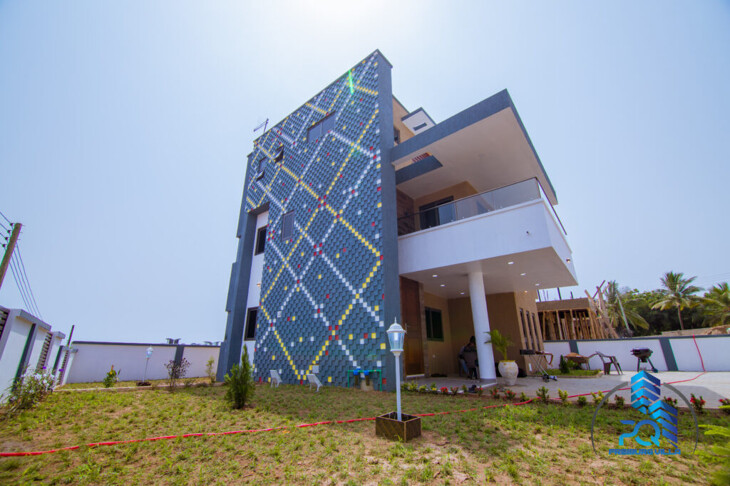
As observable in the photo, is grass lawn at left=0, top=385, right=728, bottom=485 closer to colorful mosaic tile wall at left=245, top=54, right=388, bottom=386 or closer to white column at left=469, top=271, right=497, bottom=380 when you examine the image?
white column at left=469, top=271, right=497, bottom=380

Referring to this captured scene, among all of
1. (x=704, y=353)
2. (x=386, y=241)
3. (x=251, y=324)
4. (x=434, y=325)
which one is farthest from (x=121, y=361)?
(x=704, y=353)

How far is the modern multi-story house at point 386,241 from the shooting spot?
28.9 feet

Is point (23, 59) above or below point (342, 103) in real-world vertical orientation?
below

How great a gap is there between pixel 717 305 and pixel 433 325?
3375 centimetres

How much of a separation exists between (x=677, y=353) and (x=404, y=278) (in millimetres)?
12294

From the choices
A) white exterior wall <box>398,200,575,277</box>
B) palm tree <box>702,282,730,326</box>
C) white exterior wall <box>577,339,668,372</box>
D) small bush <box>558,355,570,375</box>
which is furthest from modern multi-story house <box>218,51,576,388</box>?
palm tree <box>702,282,730,326</box>

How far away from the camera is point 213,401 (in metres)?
6.95

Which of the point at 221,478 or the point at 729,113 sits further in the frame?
the point at 729,113

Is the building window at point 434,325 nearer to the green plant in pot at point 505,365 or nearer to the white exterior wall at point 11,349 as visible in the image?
the green plant in pot at point 505,365

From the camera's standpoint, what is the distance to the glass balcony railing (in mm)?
8484

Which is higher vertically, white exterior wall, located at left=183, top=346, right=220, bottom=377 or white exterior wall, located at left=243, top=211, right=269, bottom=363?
white exterior wall, located at left=243, top=211, right=269, bottom=363

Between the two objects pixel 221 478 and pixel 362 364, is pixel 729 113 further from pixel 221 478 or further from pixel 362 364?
pixel 221 478

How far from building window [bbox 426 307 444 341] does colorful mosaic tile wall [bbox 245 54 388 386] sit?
4542 mm

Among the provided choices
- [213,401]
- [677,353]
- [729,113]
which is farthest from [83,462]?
[677,353]
